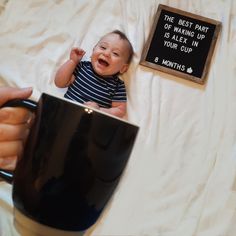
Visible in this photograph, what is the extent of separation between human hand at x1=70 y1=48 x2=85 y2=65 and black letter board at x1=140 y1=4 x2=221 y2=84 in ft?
0.54

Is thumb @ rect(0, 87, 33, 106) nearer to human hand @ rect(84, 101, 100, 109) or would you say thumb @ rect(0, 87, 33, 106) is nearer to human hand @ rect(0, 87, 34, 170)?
human hand @ rect(0, 87, 34, 170)

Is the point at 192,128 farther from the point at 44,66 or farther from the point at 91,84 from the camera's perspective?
the point at 44,66

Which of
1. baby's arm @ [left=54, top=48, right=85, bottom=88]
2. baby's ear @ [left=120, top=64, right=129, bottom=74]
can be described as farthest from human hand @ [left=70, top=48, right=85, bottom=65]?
baby's ear @ [left=120, top=64, right=129, bottom=74]

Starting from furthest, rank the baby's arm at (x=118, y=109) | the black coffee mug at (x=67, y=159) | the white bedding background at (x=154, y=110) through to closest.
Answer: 1. the baby's arm at (x=118, y=109)
2. the white bedding background at (x=154, y=110)
3. the black coffee mug at (x=67, y=159)

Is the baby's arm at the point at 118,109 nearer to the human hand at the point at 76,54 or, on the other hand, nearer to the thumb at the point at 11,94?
the human hand at the point at 76,54

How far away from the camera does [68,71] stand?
906 mm

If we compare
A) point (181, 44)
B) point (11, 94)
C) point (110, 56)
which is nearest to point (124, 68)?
point (110, 56)

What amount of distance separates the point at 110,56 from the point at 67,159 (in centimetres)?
44

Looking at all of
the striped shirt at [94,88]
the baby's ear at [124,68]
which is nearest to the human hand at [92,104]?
the striped shirt at [94,88]

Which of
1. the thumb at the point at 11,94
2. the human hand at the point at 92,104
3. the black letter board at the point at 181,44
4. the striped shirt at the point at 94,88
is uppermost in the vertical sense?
the black letter board at the point at 181,44

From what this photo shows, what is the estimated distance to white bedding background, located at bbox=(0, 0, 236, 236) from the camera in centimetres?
76

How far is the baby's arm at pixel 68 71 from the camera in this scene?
91 centimetres

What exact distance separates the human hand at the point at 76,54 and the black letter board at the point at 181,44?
16 centimetres

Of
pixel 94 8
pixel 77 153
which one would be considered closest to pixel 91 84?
pixel 94 8
